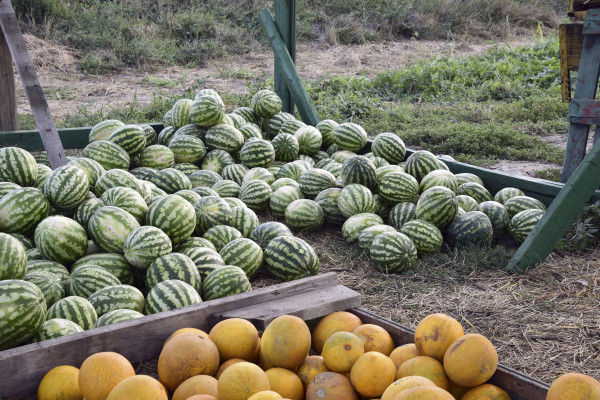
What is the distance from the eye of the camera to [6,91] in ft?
16.1

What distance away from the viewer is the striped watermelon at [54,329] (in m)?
2.22

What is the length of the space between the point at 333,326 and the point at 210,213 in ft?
4.91

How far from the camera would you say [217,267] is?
2963 millimetres

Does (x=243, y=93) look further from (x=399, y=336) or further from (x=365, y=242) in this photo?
(x=399, y=336)

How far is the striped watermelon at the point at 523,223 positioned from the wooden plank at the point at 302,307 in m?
1.83

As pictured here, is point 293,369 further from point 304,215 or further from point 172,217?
point 304,215

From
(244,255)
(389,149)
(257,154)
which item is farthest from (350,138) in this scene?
(244,255)

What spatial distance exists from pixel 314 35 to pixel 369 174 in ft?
33.6

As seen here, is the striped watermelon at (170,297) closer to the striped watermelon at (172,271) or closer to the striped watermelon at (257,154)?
the striped watermelon at (172,271)

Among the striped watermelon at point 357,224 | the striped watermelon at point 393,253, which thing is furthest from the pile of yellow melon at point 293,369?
the striped watermelon at point 357,224

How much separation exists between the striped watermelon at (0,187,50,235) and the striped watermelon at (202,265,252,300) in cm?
104

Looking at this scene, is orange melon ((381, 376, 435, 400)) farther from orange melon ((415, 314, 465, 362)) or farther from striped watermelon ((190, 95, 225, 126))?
striped watermelon ((190, 95, 225, 126))

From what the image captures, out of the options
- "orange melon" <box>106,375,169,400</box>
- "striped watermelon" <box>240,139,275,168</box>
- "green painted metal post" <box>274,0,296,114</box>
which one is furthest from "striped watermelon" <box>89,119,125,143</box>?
"orange melon" <box>106,375,169,400</box>

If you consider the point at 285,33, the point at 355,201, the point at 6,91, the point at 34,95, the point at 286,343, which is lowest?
the point at 355,201
